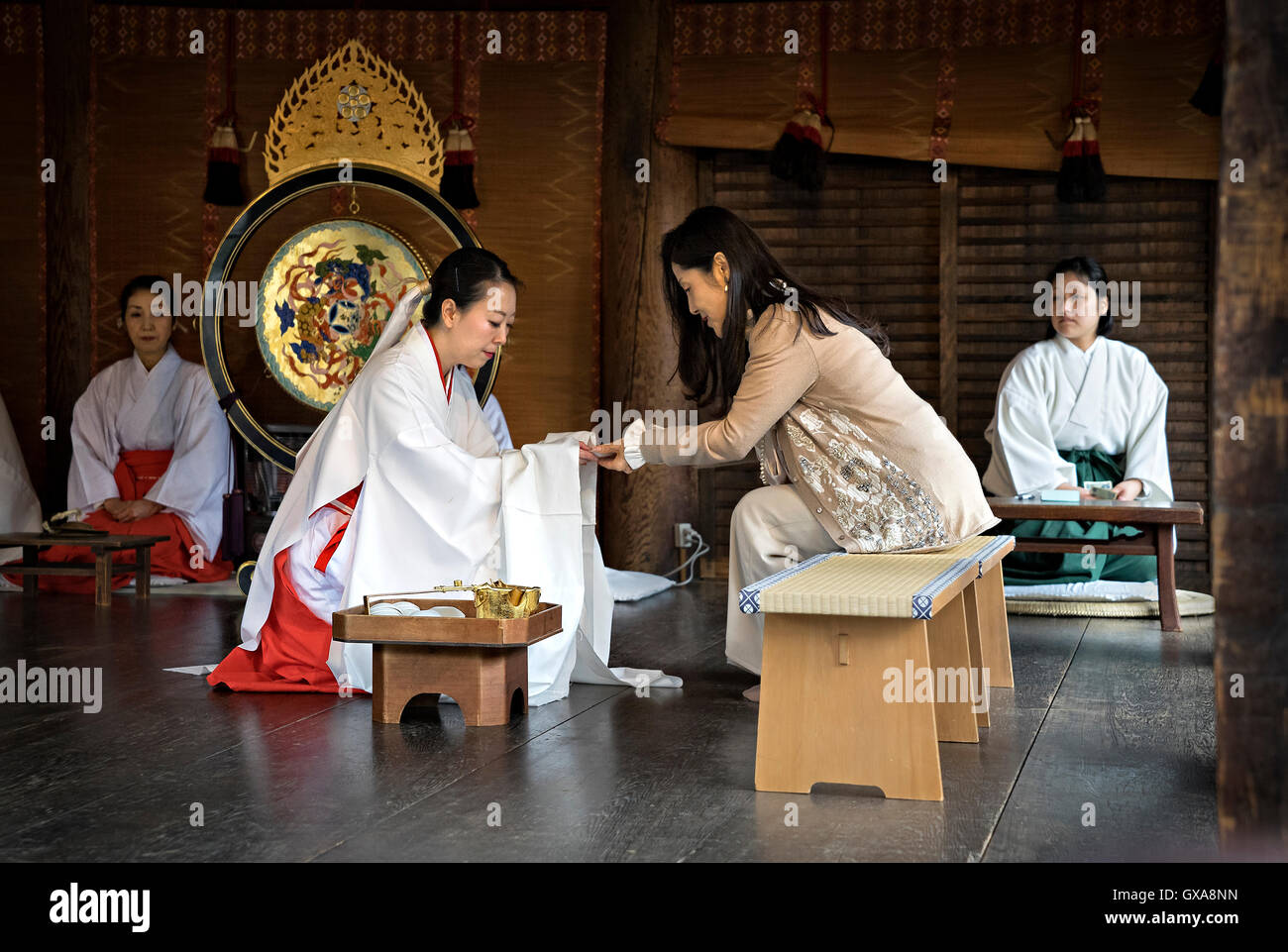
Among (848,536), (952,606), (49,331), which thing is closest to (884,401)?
(848,536)

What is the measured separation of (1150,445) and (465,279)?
3.43 meters

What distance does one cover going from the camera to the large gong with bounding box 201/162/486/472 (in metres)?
6.58

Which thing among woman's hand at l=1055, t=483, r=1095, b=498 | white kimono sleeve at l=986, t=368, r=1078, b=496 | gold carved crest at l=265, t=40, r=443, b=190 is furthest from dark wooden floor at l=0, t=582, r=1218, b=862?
gold carved crest at l=265, t=40, r=443, b=190

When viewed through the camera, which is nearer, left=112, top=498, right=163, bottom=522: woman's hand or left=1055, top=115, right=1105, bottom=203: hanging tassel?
left=1055, top=115, right=1105, bottom=203: hanging tassel

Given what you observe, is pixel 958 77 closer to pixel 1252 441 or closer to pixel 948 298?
pixel 948 298

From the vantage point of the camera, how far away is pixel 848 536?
3.69 metres

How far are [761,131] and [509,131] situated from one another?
4.46 ft

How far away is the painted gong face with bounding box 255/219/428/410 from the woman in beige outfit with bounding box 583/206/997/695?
3.14 m

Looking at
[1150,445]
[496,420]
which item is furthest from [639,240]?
[1150,445]

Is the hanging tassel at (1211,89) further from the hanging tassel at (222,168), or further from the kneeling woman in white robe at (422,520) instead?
the hanging tassel at (222,168)

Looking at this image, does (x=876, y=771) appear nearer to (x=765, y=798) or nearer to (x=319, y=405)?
(x=765, y=798)

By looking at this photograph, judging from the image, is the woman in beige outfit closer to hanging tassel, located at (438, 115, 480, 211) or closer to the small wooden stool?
the small wooden stool

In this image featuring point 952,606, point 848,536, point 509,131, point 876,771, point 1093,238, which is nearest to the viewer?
point 876,771
